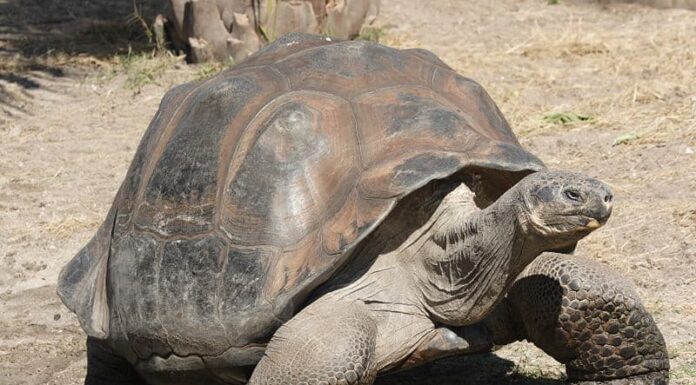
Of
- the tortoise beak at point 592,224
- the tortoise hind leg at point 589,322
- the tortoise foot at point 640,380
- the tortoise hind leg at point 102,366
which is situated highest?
the tortoise beak at point 592,224

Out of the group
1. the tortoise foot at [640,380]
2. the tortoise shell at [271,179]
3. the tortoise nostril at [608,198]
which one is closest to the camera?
the tortoise nostril at [608,198]

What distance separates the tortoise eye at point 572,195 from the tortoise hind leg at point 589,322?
59cm

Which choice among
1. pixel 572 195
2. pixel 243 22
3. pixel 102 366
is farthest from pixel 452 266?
pixel 243 22

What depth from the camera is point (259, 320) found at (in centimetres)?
332

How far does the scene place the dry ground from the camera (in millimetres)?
4616

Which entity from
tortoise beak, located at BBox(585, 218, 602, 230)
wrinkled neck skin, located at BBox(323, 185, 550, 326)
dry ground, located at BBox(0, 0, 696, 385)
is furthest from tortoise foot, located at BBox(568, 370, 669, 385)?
tortoise beak, located at BBox(585, 218, 602, 230)

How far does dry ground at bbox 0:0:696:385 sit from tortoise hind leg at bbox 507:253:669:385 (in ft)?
1.40

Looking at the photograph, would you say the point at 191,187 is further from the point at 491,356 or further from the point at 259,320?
the point at 491,356

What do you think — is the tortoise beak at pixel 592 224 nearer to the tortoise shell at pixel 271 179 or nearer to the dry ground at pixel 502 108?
the tortoise shell at pixel 271 179

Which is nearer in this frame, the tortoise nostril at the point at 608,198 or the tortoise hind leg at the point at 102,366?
the tortoise nostril at the point at 608,198

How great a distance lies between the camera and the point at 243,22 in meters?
7.97

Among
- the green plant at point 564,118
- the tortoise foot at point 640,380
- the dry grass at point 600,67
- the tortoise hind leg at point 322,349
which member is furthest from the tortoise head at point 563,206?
the green plant at point 564,118

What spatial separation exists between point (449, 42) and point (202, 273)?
5.49m

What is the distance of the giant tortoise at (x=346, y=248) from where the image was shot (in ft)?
10.7
